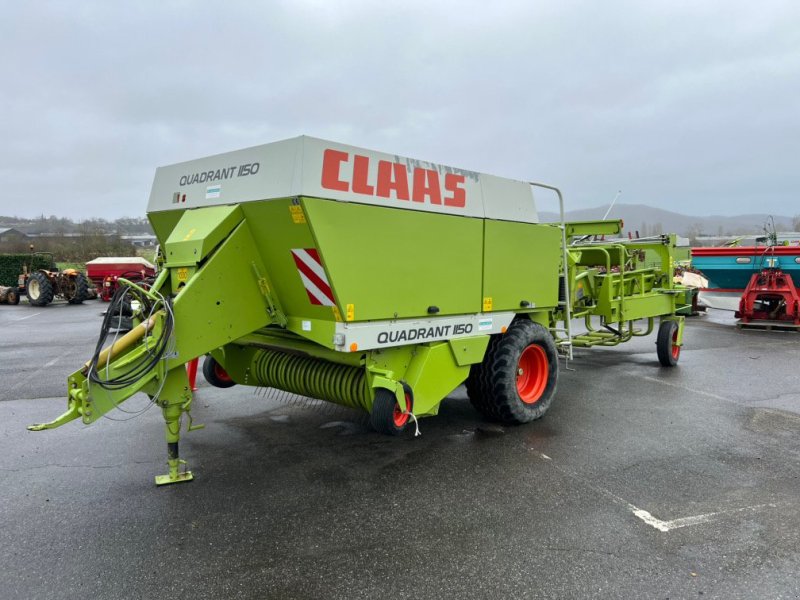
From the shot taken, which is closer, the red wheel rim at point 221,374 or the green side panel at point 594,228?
the red wheel rim at point 221,374

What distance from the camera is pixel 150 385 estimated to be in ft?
12.3

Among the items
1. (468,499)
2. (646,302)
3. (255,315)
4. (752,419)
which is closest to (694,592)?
(468,499)

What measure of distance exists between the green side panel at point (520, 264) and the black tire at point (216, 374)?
3071 mm

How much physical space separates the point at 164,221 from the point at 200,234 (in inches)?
48.1

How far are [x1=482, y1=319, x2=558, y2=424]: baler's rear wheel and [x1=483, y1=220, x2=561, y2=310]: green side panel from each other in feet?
1.01

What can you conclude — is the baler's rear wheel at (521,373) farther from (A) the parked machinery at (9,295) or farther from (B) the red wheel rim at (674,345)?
(A) the parked machinery at (9,295)

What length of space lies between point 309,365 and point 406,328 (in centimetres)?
115

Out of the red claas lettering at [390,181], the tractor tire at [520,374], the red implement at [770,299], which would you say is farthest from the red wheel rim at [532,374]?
the red implement at [770,299]

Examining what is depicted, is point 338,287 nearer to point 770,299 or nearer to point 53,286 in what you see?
point 770,299

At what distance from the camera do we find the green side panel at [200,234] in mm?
3826

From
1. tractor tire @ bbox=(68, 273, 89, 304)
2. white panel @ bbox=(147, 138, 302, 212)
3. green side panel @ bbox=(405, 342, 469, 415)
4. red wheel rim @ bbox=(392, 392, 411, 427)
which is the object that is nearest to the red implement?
green side panel @ bbox=(405, 342, 469, 415)

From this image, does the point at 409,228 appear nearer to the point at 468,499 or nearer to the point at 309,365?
the point at 309,365

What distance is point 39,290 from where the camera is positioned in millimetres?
19375

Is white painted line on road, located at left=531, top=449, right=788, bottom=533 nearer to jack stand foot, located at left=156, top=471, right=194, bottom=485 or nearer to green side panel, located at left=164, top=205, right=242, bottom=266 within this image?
jack stand foot, located at left=156, top=471, right=194, bottom=485
